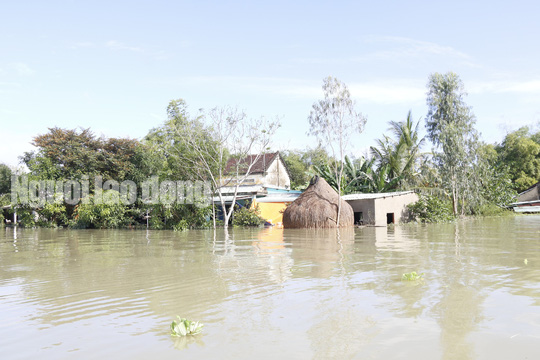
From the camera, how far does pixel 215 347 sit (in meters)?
4.06

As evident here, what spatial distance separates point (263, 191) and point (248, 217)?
4.21 metres

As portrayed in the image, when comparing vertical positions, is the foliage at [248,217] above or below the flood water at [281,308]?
above

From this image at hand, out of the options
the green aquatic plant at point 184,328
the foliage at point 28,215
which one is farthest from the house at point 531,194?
the green aquatic plant at point 184,328

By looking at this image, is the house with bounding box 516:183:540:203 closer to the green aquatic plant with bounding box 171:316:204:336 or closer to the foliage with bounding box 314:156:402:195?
the foliage with bounding box 314:156:402:195

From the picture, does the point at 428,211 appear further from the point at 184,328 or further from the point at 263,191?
the point at 184,328

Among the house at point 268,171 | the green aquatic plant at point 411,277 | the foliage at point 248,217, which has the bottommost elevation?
the green aquatic plant at point 411,277

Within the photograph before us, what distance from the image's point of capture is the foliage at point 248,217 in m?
24.1

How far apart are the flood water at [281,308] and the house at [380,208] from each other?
521 inches

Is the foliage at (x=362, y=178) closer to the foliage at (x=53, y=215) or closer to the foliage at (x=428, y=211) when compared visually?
the foliage at (x=428, y=211)

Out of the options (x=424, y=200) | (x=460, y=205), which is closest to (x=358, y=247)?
(x=424, y=200)

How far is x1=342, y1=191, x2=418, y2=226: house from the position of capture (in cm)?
2277

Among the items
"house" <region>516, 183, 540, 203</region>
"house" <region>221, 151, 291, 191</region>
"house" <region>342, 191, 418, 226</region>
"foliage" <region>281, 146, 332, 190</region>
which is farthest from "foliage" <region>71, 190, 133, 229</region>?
"house" <region>516, 183, 540, 203</region>

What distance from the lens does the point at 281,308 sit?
5.34 meters

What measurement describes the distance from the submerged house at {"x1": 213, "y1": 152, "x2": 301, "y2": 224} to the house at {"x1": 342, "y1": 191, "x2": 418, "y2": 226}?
12.8ft
